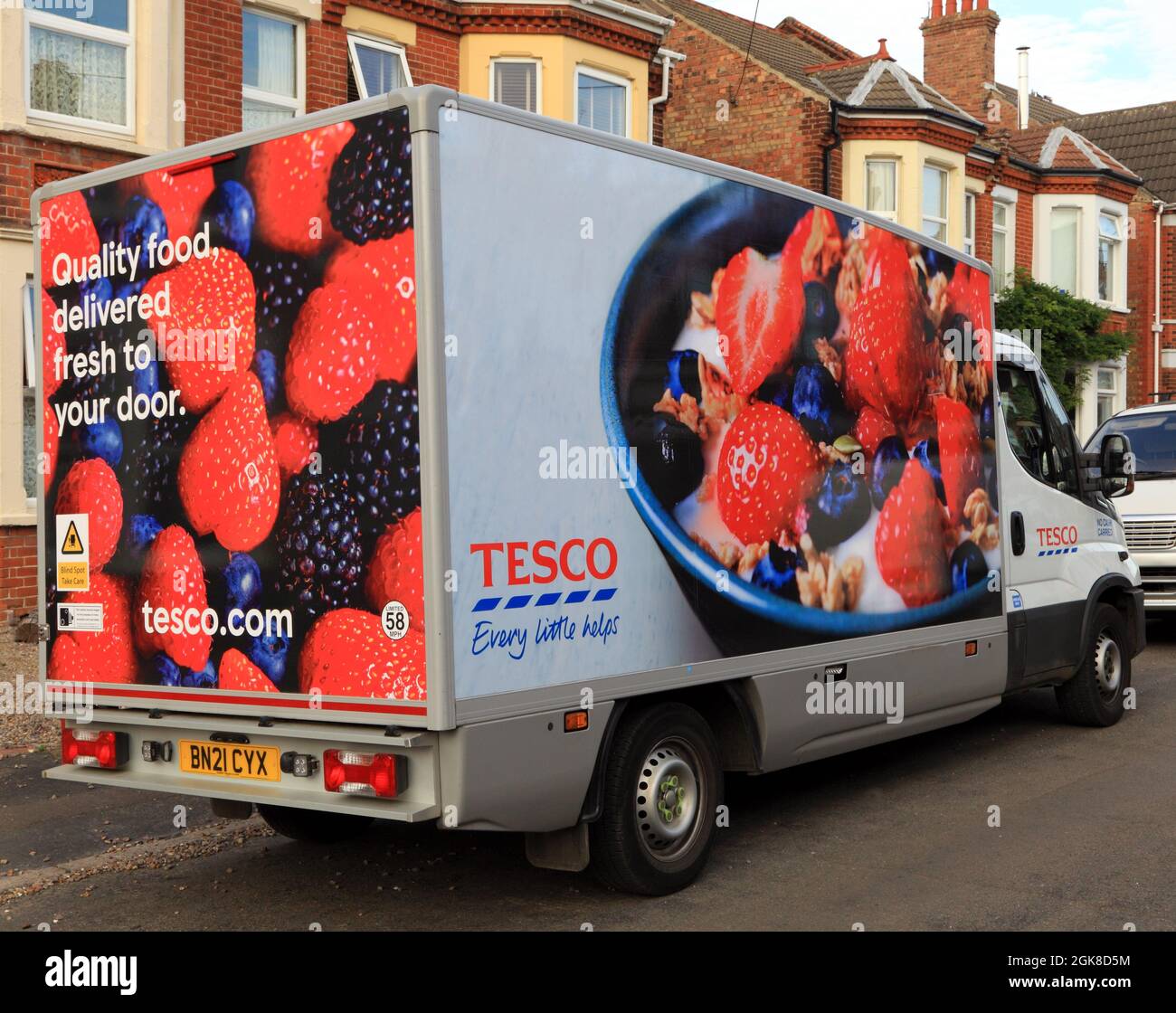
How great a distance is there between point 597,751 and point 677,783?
2.03 ft

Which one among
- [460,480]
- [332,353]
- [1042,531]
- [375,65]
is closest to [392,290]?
[332,353]

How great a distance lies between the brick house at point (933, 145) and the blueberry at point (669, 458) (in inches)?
608

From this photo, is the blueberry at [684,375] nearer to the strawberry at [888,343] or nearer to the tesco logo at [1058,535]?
the strawberry at [888,343]

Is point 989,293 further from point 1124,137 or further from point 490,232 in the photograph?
point 1124,137

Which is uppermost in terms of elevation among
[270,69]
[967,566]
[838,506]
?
[270,69]

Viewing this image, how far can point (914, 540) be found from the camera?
23.5 feet

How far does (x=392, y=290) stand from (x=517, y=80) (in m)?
12.9

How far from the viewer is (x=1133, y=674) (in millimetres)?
11305

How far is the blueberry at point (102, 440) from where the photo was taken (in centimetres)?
568

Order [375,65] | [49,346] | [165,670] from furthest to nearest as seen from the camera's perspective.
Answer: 1. [375,65]
2. [49,346]
3. [165,670]

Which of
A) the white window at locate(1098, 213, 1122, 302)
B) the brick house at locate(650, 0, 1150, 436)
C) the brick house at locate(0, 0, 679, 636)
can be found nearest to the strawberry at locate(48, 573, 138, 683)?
the brick house at locate(0, 0, 679, 636)

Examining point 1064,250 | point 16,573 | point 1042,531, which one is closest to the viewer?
point 1042,531

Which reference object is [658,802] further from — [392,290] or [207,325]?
[207,325]

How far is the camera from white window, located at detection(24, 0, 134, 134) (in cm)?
1222
